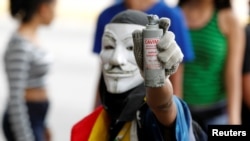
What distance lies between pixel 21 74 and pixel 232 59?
127 cm

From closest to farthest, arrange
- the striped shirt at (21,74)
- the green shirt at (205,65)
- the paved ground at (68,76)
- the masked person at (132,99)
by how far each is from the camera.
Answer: the masked person at (132,99) < the striped shirt at (21,74) < the green shirt at (205,65) < the paved ground at (68,76)

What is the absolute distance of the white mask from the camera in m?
3.86

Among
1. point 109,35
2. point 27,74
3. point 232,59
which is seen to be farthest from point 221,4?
point 109,35

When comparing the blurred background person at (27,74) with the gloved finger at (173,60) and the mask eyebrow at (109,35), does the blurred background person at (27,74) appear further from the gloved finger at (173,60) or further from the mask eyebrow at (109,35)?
the gloved finger at (173,60)

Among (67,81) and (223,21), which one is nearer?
(223,21)

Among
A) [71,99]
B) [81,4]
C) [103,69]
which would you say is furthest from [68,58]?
[103,69]

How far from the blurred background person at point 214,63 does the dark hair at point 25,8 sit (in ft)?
3.32

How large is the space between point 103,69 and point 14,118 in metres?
1.61

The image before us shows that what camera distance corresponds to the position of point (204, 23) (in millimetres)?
5652

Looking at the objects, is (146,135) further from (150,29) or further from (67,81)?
(67,81)

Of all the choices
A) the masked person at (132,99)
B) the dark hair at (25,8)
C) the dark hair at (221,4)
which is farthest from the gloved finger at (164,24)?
the dark hair at (25,8)

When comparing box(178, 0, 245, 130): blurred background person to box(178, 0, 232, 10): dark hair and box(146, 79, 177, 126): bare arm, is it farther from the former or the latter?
box(146, 79, 177, 126): bare arm

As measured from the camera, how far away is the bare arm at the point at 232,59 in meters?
5.61

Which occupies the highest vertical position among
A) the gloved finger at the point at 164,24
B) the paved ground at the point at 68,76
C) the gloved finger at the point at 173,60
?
the gloved finger at the point at 164,24
